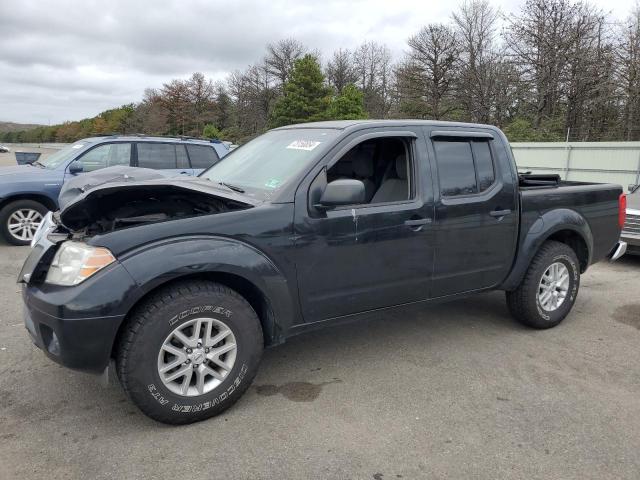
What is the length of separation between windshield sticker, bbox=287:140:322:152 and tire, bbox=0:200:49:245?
578 centimetres

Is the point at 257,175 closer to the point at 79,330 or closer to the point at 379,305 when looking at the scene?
the point at 379,305

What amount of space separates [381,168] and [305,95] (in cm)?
3551

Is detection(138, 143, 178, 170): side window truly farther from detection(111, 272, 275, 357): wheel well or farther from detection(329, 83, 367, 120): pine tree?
detection(329, 83, 367, 120): pine tree

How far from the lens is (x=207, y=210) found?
127 inches

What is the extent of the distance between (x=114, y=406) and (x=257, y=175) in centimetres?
181

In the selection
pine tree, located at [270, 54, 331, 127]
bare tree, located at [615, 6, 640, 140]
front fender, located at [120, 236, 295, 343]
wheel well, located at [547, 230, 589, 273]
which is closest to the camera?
front fender, located at [120, 236, 295, 343]

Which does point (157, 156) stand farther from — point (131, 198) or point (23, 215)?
point (131, 198)

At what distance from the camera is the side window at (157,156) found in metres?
8.72

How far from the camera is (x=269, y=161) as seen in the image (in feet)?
12.5

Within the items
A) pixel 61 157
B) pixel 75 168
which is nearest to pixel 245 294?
pixel 75 168

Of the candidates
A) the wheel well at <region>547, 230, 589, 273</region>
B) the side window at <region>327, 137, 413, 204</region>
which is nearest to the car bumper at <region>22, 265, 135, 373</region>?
the side window at <region>327, 137, 413, 204</region>

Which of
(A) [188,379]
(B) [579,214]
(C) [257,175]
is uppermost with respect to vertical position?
(C) [257,175]

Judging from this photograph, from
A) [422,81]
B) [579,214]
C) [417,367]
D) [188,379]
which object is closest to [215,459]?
[188,379]

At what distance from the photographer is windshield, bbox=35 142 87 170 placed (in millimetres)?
8328
